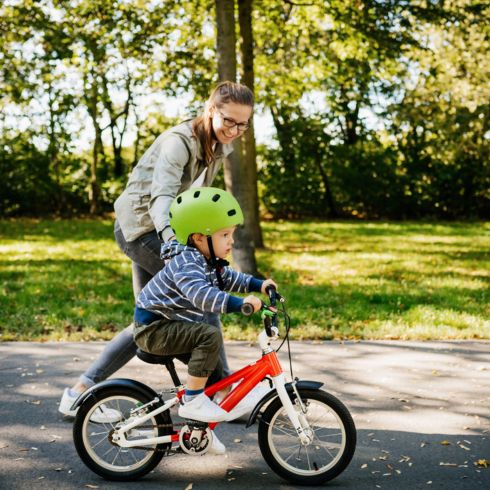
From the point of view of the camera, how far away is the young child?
318 cm

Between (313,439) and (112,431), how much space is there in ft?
3.27

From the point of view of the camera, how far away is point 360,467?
11.9ft

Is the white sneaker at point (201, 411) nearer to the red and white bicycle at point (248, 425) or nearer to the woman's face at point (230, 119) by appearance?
the red and white bicycle at point (248, 425)

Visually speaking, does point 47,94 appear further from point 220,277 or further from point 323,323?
point 220,277

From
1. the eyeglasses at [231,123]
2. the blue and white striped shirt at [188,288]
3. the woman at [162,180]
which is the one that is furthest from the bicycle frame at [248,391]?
the eyeglasses at [231,123]

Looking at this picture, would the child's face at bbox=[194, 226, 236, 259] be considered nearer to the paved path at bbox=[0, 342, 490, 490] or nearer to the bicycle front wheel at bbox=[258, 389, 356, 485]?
the bicycle front wheel at bbox=[258, 389, 356, 485]

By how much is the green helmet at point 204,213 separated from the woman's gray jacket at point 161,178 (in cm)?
31

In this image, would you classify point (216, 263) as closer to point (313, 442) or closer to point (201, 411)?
point (201, 411)

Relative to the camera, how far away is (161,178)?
3703 millimetres

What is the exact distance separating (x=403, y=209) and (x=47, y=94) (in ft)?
40.2

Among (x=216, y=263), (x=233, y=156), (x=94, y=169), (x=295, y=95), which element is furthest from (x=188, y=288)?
(x=94, y=169)

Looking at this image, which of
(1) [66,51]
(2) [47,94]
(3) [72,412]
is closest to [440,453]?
(3) [72,412]

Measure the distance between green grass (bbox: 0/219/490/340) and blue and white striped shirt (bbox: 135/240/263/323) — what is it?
3.18m

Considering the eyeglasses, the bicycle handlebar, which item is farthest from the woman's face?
the bicycle handlebar
